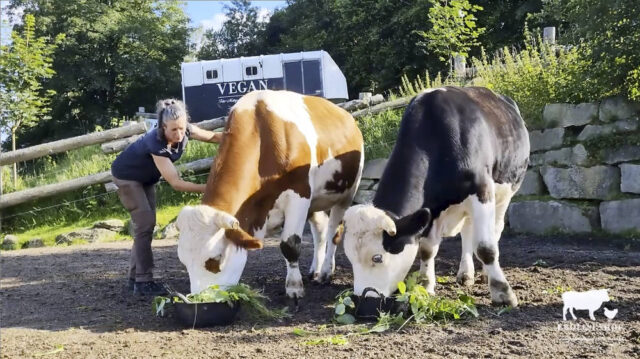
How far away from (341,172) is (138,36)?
25673 mm

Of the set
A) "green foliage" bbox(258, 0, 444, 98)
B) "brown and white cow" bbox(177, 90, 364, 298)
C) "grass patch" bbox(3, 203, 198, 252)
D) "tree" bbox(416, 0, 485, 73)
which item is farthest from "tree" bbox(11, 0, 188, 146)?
"brown and white cow" bbox(177, 90, 364, 298)

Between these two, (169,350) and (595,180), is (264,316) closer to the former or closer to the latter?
(169,350)

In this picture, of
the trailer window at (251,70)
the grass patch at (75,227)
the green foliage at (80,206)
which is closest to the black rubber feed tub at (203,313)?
the grass patch at (75,227)

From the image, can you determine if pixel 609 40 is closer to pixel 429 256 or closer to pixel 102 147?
pixel 429 256

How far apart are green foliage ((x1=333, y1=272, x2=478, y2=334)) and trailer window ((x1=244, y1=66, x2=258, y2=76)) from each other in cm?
1593

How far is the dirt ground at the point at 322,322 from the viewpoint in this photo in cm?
338

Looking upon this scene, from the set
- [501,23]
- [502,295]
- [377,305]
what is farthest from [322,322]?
[501,23]

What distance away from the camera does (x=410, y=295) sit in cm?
388

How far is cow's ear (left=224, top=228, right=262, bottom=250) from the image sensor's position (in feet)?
13.3

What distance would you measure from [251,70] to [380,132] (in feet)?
36.2

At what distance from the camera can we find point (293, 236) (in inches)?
185

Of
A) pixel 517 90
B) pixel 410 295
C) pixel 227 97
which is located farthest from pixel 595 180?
pixel 227 97

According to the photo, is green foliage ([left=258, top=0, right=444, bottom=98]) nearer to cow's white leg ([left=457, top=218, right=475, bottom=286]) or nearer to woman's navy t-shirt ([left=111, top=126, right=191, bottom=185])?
cow's white leg ([left=457, top=218, right=475, bottom=286])

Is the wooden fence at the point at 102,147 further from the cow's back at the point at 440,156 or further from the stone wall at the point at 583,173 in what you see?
the cow's back at the point at 440,156
